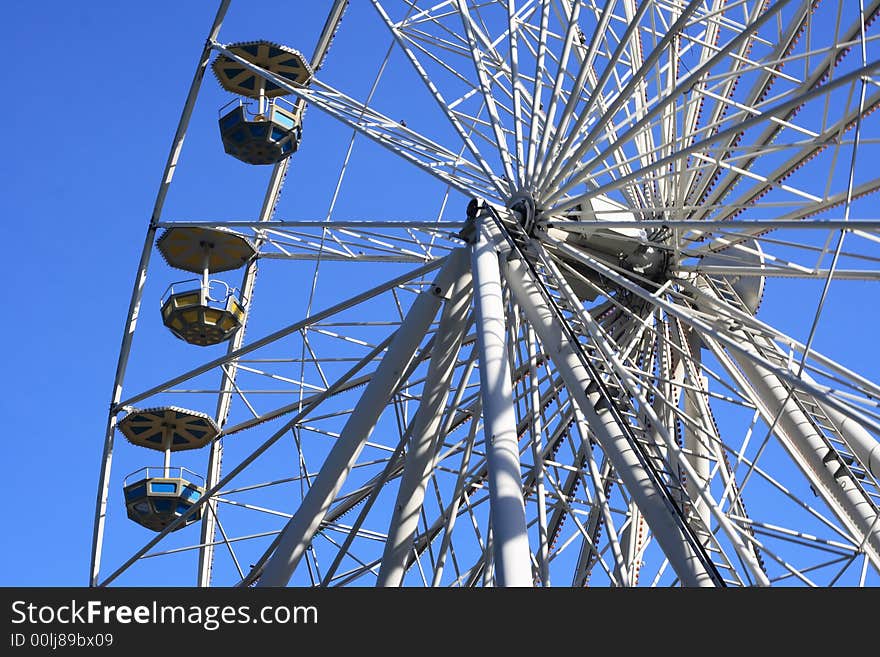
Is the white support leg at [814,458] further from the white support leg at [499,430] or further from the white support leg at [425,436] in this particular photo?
the white support leg at [425,436]

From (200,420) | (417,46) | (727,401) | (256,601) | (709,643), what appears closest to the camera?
(709,643)

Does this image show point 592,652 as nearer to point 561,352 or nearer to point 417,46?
point 561,352

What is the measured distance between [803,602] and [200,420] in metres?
14.0

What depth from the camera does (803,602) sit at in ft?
37.1

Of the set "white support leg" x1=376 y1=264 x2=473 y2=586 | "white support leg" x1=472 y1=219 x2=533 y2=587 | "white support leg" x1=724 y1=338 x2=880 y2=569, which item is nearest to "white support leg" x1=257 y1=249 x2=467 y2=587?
"white support leg" x1=376 y1=264 x2=473 y2=586

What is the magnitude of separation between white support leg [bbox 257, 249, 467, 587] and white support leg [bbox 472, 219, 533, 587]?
91 cm

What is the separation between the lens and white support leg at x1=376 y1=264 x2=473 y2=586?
17.4 metres

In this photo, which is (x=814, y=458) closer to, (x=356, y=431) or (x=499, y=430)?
(x=499, y=430)

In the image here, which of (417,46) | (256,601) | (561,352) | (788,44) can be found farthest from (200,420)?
(256,601)

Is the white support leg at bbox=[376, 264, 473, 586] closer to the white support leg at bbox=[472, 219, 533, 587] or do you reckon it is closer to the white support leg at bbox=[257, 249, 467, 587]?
the white support leg at bbox=[257, 249, 467, 587]

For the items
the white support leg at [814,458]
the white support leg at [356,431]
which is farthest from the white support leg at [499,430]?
the white support leg at [814,458]

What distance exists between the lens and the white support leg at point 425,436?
17.4 m

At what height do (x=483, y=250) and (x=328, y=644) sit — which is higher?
(x=483, y=250)

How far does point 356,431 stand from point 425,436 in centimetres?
86
